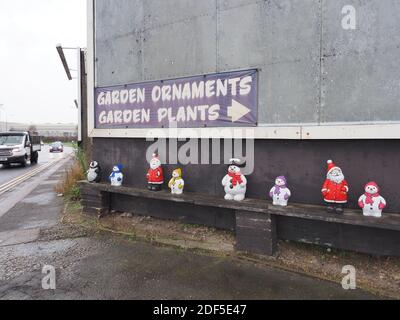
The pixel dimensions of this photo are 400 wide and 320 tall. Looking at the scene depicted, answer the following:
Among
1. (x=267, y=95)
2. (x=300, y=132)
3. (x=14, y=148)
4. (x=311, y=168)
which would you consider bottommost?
(x=311, y=168)

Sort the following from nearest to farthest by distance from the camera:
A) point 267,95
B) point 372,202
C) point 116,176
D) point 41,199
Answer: point 372,202, point 267,95, point 116,176, point 41,199

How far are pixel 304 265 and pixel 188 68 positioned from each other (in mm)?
3643

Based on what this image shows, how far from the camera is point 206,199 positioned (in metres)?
4.93

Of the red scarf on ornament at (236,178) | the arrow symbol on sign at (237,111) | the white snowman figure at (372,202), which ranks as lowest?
the white snowman figure at (372,202)

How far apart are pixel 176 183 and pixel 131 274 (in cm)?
174

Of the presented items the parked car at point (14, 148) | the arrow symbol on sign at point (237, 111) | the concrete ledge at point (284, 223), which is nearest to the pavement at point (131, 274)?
the concrete ledge at point (284, 223)

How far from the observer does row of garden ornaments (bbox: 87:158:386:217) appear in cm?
381

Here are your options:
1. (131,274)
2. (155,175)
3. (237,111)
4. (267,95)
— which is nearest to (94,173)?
(155,175)

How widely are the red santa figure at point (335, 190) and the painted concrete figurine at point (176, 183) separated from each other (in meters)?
2.35

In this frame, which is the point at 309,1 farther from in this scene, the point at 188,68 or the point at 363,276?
the point at 363,276

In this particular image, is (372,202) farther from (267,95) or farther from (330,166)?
(267,95)

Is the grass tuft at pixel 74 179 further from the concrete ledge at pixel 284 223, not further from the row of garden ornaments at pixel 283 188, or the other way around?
the row of garden ornaments at pixel 283 188

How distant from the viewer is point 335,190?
13.1ft

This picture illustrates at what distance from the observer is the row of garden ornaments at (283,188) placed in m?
3.81
